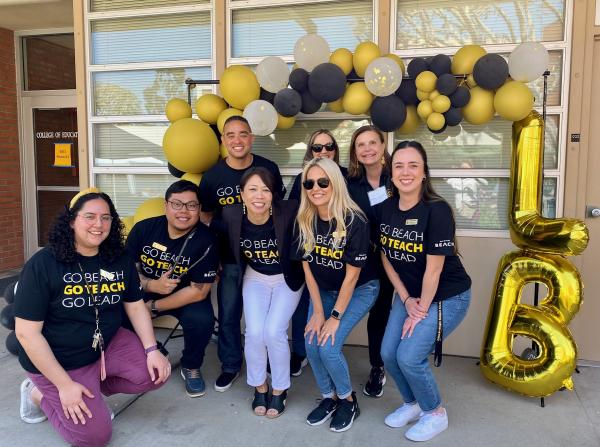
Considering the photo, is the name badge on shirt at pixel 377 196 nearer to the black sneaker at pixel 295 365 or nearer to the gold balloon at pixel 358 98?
the gold balloon at pixel 358 98

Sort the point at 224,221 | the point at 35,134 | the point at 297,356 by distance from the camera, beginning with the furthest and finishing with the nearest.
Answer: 1. the point at 35,134
2. the point at 297,356
3. the point at 224,221

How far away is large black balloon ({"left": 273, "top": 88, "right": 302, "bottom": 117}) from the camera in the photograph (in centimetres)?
334

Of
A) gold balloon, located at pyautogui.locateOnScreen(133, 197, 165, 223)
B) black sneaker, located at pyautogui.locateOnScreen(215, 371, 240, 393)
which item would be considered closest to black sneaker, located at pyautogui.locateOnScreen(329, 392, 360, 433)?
black sneaker, located at pyautogui.locateOnScreen(215, 371, 240, 393)

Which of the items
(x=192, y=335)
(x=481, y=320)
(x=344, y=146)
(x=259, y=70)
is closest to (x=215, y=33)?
(x=259, y=70)

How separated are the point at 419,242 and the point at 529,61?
142cm

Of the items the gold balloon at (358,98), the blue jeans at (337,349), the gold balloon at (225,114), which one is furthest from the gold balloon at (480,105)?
the gold balloon at (225,114)

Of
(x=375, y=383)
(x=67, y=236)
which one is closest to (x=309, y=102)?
(x=67, y=236)

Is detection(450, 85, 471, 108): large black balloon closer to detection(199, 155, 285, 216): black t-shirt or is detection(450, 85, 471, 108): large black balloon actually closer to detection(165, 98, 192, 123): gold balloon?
detection(199, 155, 285, 216): black t-shirt

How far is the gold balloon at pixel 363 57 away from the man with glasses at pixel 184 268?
1366mm

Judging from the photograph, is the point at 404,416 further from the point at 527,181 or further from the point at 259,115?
the point at 259,115

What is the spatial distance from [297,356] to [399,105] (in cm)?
184

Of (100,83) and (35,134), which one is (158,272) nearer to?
(100,83)

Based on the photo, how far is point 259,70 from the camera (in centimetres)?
346

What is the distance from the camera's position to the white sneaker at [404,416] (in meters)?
2.79
